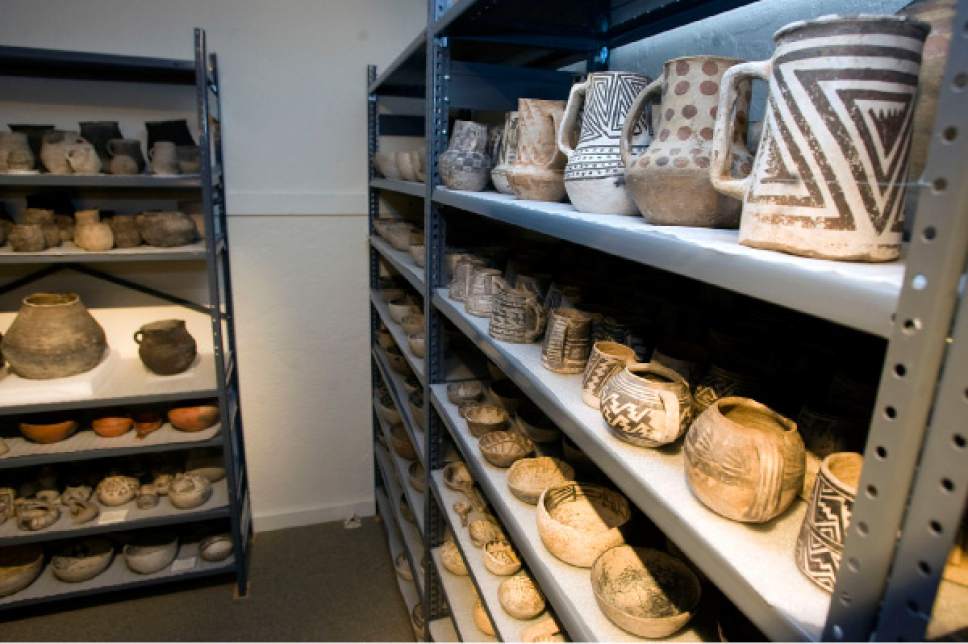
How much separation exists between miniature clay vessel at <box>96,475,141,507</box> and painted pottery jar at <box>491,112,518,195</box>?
2070mm

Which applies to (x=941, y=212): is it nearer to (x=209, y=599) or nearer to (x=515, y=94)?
(x=515, y=94)

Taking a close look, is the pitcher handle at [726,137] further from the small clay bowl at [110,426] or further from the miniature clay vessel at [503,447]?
the small clay bowl at [110,426]

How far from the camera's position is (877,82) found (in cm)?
48

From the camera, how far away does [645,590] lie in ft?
3.13

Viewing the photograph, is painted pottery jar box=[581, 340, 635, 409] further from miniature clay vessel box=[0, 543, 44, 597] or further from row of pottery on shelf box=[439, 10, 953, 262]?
miniature clay vessel box=[0, 543, 44, 597]

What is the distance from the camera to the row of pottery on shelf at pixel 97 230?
6.63 feet

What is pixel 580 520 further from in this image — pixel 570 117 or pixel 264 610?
pixel 264 610

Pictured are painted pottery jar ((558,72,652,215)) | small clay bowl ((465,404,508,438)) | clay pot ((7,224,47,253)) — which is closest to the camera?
painted pottery jar ((558,72,652,215))

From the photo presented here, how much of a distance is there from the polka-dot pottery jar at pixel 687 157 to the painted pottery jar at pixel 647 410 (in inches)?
8.7

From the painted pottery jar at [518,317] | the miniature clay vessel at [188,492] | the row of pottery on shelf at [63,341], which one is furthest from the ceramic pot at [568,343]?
the miniature clay vessel at [188,492]

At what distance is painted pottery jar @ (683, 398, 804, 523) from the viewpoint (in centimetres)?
61


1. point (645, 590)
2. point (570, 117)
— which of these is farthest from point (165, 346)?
point (645, 590)

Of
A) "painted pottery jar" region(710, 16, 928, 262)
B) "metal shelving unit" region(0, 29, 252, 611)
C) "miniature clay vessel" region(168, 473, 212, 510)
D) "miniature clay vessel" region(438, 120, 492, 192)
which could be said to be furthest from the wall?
"painted pottery jar" region(710, 16, 928, 262)

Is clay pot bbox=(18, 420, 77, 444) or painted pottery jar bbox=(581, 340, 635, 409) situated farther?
clay pot bbox=(18, 420, 77, 444)
